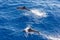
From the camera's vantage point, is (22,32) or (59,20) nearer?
(22,32)

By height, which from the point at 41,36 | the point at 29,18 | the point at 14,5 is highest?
the point at 14,5

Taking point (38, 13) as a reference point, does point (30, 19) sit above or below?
below

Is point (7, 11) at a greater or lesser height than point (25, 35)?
greater

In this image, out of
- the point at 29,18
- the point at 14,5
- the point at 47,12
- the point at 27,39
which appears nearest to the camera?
the point at 27,39

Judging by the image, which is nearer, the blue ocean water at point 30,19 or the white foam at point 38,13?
the blue ocean water at point 30,19

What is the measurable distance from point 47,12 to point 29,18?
139 inches

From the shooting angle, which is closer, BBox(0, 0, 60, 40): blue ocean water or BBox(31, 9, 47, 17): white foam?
BBox(0, 0, 60, 40): blue ocean water

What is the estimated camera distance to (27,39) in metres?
22.3

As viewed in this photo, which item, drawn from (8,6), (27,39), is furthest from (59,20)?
(8,6)

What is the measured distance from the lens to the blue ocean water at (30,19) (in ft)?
75.4

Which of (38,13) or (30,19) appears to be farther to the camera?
(38,13)

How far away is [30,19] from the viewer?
87.2 feet

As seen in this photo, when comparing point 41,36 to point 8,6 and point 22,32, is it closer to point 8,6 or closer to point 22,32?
point 22,32

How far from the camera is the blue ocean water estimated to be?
75.4 ft
